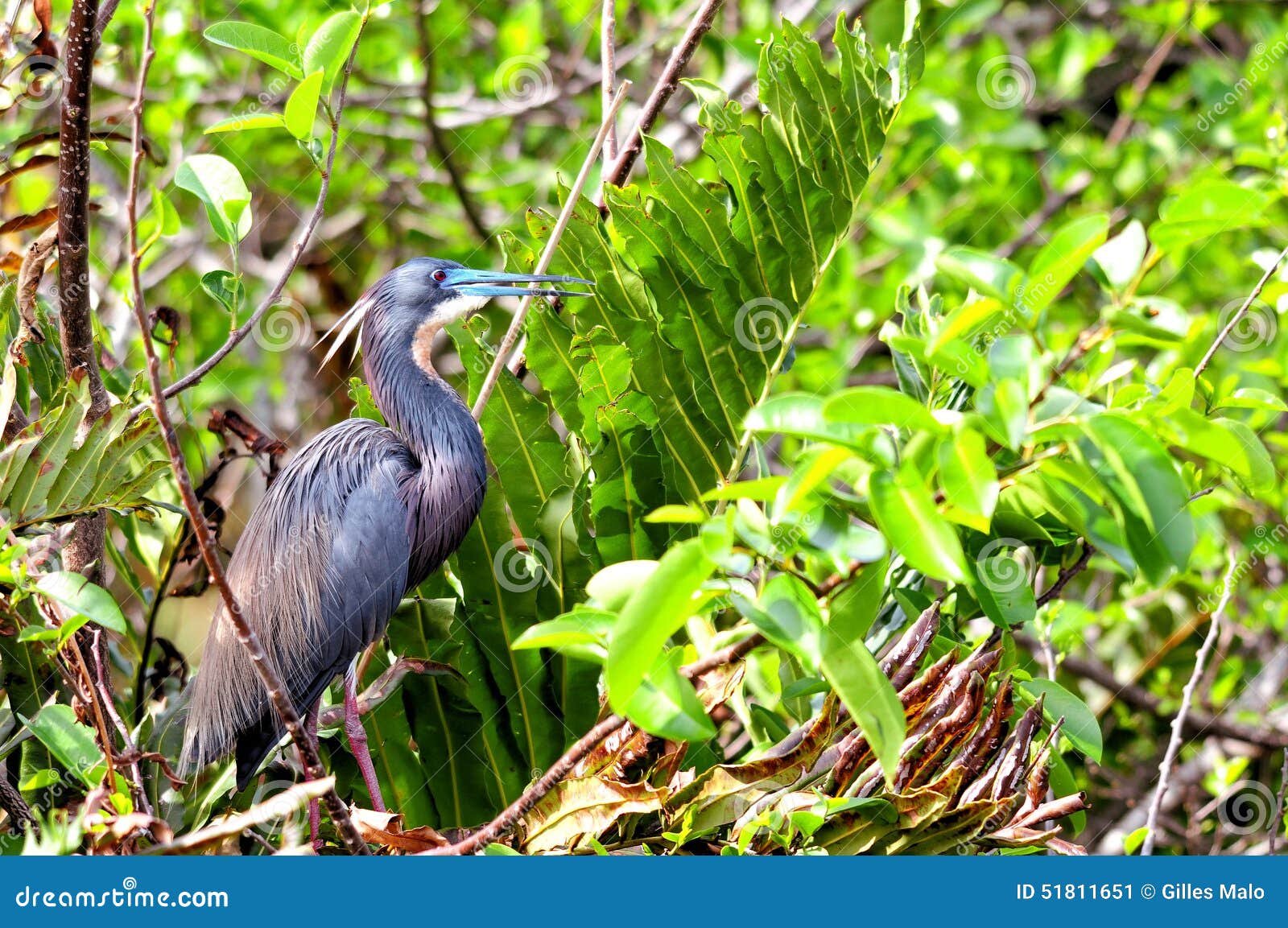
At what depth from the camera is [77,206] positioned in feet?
5.83

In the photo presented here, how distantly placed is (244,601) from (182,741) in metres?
0.32

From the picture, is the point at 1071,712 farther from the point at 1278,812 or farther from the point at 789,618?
the point at 789,618

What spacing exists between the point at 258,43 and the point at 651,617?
1.12 metres

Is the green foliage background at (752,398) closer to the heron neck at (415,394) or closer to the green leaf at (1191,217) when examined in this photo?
the green leaf at (1191,217)

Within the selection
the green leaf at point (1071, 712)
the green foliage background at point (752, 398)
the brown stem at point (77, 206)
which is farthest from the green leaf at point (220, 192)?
the green leaf at point (1071, 712)

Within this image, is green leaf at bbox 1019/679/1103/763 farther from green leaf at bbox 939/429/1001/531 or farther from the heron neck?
the heron neck

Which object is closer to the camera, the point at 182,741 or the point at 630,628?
the point at 630,628

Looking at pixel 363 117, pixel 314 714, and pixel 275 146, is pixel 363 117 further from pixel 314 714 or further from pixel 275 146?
pixel 314 714

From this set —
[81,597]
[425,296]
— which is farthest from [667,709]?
[425,296]

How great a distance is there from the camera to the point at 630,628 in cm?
106

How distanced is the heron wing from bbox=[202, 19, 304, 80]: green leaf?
94 centimetres

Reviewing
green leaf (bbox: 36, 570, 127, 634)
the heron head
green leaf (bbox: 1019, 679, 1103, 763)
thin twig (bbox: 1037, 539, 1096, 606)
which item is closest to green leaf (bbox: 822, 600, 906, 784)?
green leaf (bbox: 1019, 679, 1103, 763)

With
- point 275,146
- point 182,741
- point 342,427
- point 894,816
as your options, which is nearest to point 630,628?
point 894,816

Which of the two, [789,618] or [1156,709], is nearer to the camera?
[789,618]
